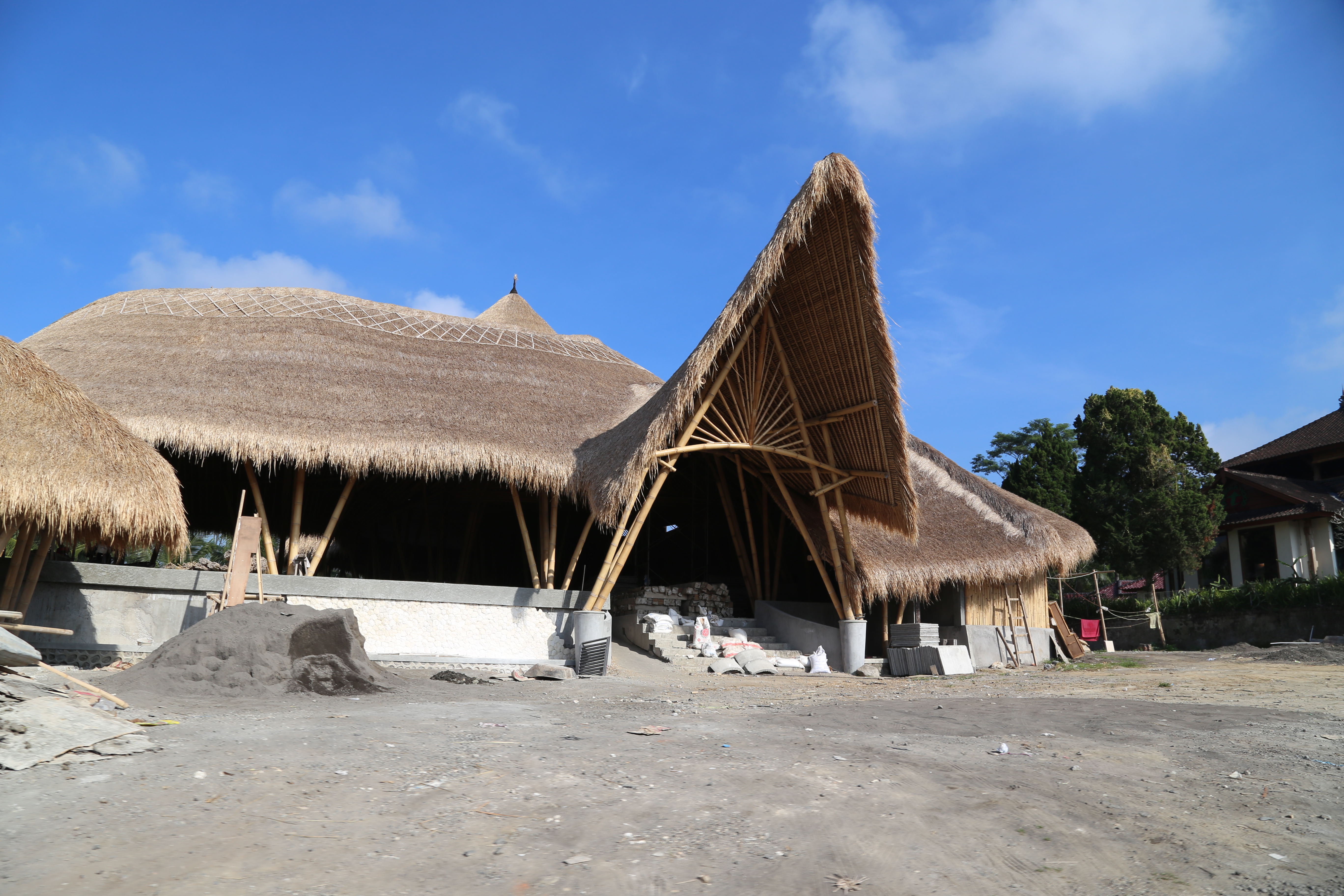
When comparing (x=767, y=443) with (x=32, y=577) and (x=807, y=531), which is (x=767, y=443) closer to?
(x=807, y=531)

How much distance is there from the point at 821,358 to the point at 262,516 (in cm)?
878

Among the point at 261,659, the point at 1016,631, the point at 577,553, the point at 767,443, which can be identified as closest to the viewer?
the point at 261,659

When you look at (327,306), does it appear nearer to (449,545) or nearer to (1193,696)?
(449,545)

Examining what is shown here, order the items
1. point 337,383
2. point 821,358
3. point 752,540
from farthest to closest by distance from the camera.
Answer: point 752,540 < point 337,383 < point 821,358

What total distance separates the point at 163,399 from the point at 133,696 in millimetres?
6743

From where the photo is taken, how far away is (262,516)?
39.3 feet

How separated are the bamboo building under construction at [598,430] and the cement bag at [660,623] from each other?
1.29 m

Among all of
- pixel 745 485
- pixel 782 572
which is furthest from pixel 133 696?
pixel 782 572

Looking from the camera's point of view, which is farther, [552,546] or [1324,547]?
[1324,547]

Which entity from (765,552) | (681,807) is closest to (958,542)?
(765,552)

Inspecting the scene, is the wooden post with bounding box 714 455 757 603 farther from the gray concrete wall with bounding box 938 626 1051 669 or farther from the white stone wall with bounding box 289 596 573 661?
the white stone wall with bounding box 289 596 573 661

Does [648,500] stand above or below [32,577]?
above

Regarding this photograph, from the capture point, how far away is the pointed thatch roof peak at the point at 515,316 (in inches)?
866

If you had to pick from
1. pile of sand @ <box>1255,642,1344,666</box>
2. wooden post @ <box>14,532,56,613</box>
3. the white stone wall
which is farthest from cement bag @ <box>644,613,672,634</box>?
pile of sand @ <box>1255,642,1344,666</box>
